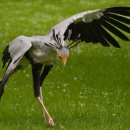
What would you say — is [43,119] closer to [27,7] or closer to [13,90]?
[13,90]

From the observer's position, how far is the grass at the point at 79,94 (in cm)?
1222

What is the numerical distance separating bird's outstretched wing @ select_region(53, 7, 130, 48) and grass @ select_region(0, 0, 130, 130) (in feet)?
6.12

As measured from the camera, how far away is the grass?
40.1 ft

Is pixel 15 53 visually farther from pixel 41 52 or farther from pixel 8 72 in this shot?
pixel 41 52

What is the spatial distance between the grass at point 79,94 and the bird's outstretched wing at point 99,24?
187cm

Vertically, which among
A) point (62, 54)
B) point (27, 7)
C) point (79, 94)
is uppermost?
point (62, 54)

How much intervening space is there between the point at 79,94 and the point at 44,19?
76.4ft

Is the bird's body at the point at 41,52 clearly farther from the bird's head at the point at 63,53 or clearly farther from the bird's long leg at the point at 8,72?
the bird's long leg at the point at 8,72

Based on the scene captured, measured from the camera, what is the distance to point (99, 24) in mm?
12992

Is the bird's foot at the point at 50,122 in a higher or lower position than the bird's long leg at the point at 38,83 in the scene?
lower

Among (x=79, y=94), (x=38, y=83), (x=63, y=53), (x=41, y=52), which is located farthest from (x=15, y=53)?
(x=79, y=94)

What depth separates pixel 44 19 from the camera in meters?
39.5

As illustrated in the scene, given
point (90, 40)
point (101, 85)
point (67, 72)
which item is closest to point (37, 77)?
point (90, 40)

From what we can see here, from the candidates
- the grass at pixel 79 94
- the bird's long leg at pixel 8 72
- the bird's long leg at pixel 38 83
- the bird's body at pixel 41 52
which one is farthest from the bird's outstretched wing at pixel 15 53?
the grass at pixel 79 94
